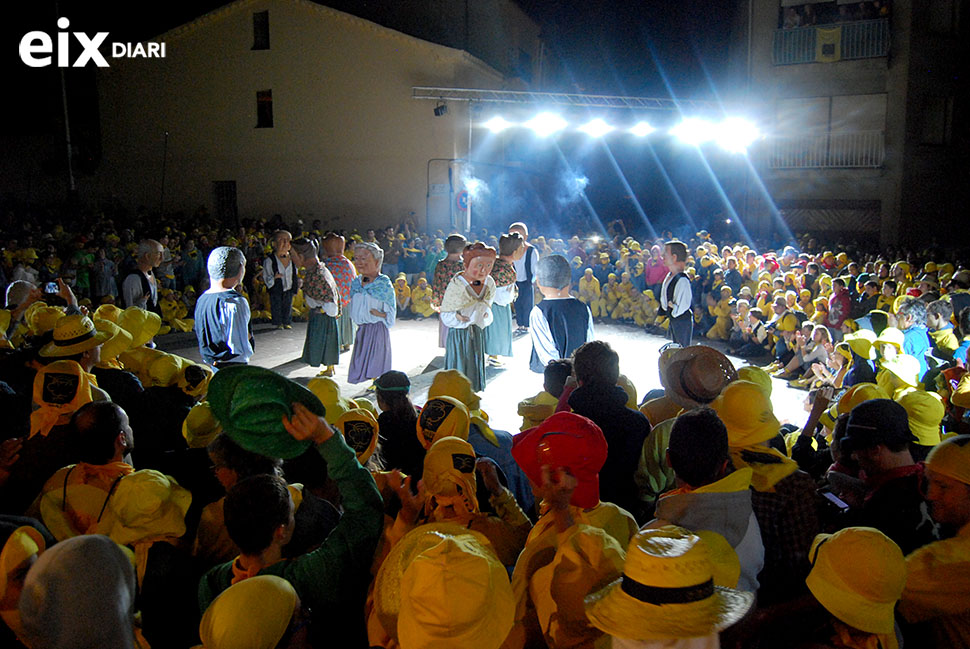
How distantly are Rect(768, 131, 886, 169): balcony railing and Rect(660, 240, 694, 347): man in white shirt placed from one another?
51.1 ft

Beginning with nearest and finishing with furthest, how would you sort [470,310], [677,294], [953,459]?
[953,459] < [470,310] < [677,294]

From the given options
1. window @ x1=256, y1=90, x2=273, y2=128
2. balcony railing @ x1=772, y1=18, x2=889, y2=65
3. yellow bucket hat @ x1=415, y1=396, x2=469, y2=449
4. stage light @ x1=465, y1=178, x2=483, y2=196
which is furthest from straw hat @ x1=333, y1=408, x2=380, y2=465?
window @ x1=256, y1=90, x2=273, y2=128

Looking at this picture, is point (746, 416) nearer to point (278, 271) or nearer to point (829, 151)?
point (278, 271)

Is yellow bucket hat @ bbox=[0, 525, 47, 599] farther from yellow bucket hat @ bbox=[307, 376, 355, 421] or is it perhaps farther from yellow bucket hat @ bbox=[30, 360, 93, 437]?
yellow bucket hat @ bbox=[307, 376, 355, 421]

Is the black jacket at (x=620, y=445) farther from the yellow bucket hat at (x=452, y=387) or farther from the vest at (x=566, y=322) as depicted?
the vest at (x=566, y=322)

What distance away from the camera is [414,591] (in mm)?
1749

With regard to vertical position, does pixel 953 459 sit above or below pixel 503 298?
above

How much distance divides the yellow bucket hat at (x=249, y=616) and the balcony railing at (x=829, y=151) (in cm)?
2248

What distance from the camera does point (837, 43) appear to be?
2044cm

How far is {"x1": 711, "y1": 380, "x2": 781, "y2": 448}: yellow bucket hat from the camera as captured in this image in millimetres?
2979

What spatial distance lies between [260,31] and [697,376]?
23.7 meters

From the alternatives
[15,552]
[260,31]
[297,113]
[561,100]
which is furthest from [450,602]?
[260,31]

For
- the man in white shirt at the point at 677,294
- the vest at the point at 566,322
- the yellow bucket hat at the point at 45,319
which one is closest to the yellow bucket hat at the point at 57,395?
the yellow bucket hat at the point at 45,319

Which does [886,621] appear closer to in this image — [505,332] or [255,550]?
[255,550]
